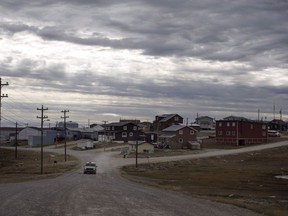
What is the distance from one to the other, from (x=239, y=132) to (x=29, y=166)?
209ft

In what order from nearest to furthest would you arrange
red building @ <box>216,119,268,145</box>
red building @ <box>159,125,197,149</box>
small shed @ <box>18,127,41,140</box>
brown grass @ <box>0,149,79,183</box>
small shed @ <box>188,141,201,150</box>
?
brown grass @ <box>0,149,79,183</box>, small shed @ <box>188,141,201,150</box>, red building @ <box>159,125,197,149</box>, red building @ <box>216,119,268,145</box>, small shed @ <box>18,127,41,140</box>

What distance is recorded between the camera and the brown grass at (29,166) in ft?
229

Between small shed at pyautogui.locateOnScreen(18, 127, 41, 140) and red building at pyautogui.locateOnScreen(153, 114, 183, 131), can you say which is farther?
small shed at pyautogui.locateOnScreen(18, 127, 41, 140)

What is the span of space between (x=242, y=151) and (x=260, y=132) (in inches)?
1002

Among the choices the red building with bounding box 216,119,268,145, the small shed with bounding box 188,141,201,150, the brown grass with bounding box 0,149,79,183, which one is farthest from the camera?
the red building with bounding box 216,119,268,145

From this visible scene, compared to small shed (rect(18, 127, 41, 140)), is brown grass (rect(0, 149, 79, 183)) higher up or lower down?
lower down

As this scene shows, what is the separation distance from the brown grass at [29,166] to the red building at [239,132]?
152 ft

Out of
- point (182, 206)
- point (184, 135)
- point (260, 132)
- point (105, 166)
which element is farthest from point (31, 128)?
point (182, 206)

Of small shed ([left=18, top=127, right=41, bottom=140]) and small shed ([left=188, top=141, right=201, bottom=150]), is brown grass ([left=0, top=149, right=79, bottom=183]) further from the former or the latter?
small shed ([left=18, top=127, right=41, bottom=140])

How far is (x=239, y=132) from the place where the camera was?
433ft

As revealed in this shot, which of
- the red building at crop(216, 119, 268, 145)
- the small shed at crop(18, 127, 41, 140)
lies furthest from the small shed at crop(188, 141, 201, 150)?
the small shed at crop(18, 127, 41, 140)

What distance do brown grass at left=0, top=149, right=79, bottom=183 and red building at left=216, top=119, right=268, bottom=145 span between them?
1822 inches

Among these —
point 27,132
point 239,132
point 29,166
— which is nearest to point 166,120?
point 239,132

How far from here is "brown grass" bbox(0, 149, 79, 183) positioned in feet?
229
